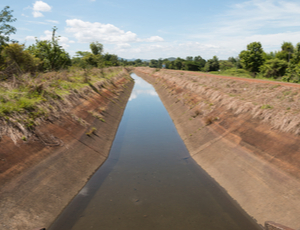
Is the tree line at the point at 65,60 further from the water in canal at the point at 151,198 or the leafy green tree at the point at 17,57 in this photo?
the water in canal at the point at 151,198

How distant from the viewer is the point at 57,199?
30.8 ft

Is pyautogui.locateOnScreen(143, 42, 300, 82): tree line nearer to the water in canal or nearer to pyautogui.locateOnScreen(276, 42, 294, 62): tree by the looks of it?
pyautogui.locateOnScreen(276, 42, 294, 62): tree

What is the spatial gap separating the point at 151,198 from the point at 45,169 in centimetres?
543

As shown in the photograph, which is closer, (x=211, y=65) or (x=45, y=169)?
(x=45, y=169)

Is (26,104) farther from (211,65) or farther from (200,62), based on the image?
(200,62)

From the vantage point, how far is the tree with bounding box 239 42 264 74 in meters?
62.6

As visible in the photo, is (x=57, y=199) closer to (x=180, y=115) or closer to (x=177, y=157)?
(x=177, y=157)

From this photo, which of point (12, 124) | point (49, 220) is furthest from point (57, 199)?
point (12, 124)

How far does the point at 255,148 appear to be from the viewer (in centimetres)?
1209

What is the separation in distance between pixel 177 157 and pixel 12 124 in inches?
421

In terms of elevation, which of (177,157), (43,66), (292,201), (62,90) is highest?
(43,66)

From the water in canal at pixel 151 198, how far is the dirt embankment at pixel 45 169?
25.9 inches

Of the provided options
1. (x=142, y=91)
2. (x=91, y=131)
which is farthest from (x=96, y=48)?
(x=91, y=131)

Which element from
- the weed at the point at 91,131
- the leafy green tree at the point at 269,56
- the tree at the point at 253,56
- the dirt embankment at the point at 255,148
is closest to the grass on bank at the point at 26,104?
the weed at the point at 91,131
